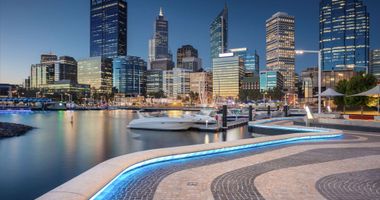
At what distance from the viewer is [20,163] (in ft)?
70.6

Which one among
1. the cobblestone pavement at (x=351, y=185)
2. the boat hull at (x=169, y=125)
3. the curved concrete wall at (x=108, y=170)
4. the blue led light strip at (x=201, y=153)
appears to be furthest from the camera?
the boat hull at (x=169, y=125)

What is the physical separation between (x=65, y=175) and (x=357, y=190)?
50.1 ft

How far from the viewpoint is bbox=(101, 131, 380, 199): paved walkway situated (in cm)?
787

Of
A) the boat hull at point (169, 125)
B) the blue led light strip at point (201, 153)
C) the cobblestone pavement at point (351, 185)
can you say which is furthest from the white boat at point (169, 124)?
the cobblestone pavement at point (351, 185)

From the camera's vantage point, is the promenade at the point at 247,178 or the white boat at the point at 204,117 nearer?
the promenade at the point at 247,178

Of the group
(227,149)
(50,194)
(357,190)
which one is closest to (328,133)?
(227,149)

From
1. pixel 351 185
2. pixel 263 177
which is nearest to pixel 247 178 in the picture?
pixel 263 177

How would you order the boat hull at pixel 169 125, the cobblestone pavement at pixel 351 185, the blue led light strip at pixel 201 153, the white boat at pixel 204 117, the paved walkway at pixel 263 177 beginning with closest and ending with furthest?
the cobblestone pavement at pixel 351 185
the paved walkway at pixel 263 177
the blue led light strip at pixel 201 153
the boat hull at pixel 169 125
the white boat at pixel 204 117

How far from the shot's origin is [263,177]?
9.58 metres

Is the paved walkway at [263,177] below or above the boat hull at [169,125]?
above

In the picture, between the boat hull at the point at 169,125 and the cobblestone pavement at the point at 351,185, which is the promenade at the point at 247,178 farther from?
the boat hull at the point at 169,125

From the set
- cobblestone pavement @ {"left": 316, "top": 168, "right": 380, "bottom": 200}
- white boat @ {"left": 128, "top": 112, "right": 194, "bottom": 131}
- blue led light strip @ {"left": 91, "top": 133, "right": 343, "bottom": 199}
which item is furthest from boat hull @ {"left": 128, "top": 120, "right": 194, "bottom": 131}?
cobblestone pavement @ {"left": 316, "top": 168, "right": 380, "bottom": 200}

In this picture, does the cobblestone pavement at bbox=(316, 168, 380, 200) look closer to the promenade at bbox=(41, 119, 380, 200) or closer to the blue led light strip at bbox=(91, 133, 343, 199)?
the promenade at bbox=(41, 119, 380, 200)

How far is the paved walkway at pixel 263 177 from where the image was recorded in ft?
25.8
